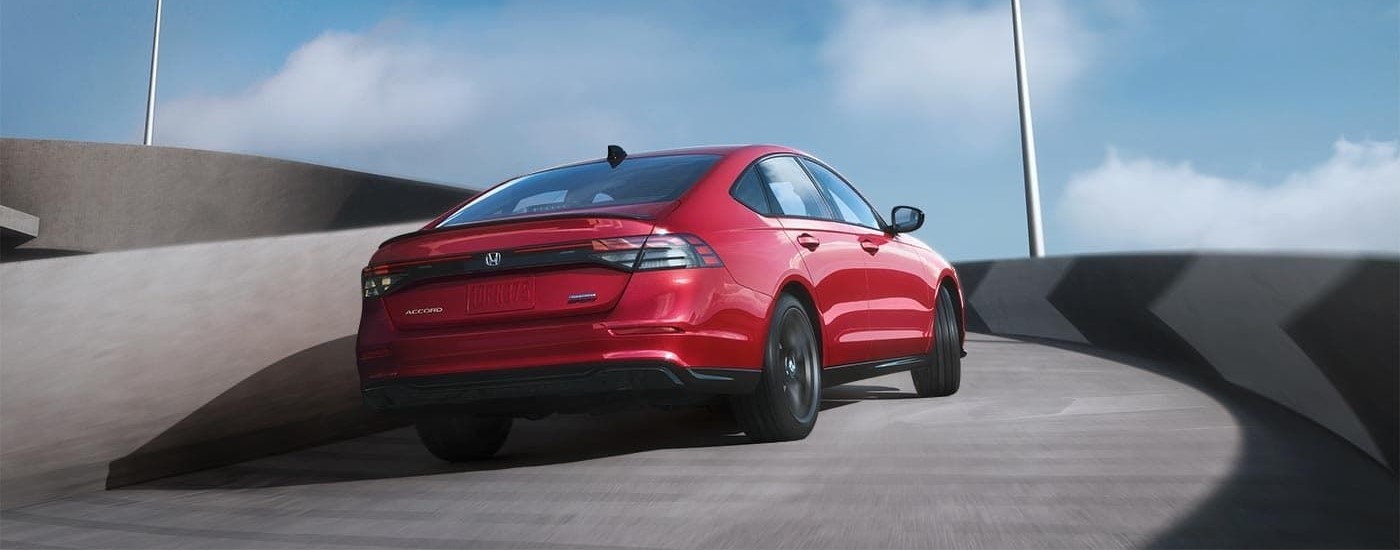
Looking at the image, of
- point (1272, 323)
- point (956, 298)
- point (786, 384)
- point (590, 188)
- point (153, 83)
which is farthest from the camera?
point (153, 83)

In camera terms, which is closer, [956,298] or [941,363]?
[941,363]

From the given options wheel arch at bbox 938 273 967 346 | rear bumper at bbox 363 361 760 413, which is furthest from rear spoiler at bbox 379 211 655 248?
wheel arch at bbox 938 273 967 346

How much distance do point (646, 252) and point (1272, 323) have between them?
343 cm

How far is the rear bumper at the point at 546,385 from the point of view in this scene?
5.85m

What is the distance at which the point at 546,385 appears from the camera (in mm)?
5906

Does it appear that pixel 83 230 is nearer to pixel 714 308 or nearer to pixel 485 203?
pixel 485 203

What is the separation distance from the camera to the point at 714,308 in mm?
6090

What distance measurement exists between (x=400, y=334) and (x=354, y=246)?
202 centimetres

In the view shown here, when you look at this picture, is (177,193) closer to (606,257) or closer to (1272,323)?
(606,257)

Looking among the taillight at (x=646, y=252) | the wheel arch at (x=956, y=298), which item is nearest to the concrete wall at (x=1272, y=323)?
the wheel arch at (x=956, y=298)

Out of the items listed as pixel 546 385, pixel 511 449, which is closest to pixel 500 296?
pixel 546 385

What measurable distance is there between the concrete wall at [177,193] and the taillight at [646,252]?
1531 cm

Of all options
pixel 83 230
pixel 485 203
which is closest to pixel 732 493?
pixel 485 203

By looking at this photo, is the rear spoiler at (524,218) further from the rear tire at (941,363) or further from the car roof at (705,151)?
the rear tire at (941,363)
